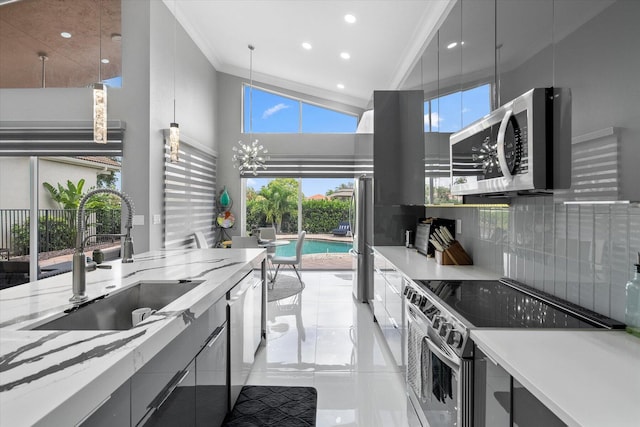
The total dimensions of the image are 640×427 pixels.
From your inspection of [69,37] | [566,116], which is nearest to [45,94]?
[69,37]

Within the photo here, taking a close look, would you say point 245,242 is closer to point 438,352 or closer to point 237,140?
point 237,140

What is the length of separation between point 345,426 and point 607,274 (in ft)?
5.28

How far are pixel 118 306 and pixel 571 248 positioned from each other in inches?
84.6

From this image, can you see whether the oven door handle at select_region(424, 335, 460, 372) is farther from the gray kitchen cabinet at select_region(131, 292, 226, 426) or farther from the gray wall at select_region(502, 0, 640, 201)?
the gray kitchen cabinet at select_region(131, 292, 226, 426)

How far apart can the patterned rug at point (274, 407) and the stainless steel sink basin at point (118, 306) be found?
0.89 meters

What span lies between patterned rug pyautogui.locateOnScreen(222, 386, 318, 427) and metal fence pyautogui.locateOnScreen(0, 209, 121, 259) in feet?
9.62

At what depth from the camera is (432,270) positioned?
2.62 meters

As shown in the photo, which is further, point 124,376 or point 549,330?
point 549,330

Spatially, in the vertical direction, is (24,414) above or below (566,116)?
below

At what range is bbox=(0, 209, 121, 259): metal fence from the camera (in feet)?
14.4

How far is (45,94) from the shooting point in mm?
4445

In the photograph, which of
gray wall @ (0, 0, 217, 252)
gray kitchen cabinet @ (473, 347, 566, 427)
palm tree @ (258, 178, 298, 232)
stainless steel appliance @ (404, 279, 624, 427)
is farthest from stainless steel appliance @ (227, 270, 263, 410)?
palm tree @ (258, 178, 298, 232)

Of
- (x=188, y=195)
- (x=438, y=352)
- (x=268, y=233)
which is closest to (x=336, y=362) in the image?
(x=438, y=352)

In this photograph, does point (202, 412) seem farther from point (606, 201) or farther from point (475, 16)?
point (475, 16)
